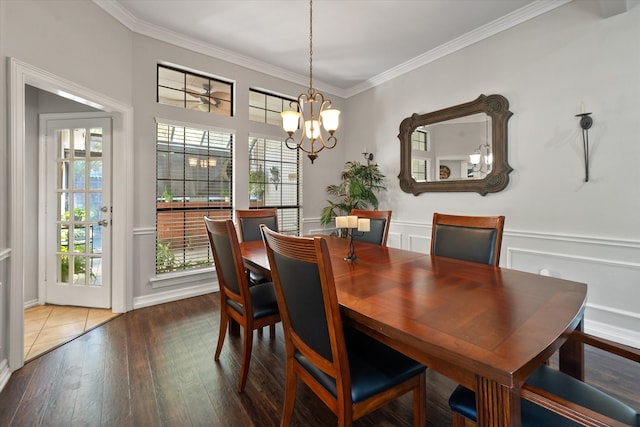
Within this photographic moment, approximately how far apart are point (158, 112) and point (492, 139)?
143 inches

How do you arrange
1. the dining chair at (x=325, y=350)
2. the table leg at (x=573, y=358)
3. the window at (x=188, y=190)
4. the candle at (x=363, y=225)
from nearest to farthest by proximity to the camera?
the dining chair at (x=325, y=350)
the table leg at (x=573, y=358)
the candle at (x=363, y=225)
the window at (x=188, y=190)

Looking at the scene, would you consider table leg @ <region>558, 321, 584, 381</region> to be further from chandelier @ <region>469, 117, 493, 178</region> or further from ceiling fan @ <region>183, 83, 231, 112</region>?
ceiling fan @ <region>183, 83, 231, 112</region>

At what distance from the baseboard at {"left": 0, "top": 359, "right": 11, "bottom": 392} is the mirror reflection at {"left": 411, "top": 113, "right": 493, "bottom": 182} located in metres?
4.13

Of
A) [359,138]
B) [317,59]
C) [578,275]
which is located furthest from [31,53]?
[578,275]

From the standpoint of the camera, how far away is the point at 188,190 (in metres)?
3.42

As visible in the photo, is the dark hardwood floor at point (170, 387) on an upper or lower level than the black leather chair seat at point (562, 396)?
lower

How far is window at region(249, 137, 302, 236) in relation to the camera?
3961 millimetres

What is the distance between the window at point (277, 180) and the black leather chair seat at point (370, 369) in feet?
9.65

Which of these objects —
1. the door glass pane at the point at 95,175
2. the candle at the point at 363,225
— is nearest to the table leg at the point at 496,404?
the candle at the point at 363,225

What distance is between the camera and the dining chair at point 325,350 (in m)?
1.03

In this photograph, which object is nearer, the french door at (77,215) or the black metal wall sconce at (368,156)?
the french door at (77,215)

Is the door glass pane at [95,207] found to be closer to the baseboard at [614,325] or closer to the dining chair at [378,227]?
the dining chair at [378,227]

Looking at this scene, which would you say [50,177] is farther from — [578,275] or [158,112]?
[578,275]

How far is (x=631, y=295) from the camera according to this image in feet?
7.48
